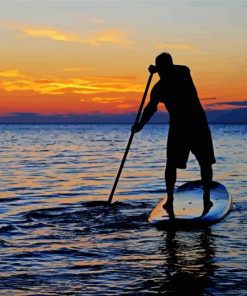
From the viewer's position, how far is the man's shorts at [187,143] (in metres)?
8.42

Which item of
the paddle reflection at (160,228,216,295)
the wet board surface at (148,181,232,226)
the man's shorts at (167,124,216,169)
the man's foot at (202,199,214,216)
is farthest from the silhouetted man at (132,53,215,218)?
the paddle reflection at (160,228,216,295)

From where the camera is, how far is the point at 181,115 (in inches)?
330

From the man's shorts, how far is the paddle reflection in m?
1.11

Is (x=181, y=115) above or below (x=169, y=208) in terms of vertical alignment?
above

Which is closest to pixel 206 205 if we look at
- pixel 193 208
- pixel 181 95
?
pixel 193 208

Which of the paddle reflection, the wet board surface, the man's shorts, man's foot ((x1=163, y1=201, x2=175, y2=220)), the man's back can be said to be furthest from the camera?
man's foot ((x1=163, y1=201, x2=175, y2=220))

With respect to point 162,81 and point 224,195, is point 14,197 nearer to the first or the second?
point 224,195

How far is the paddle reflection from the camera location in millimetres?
5508

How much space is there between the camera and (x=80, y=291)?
17.7ft

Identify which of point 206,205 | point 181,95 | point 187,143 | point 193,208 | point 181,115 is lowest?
point 193,208

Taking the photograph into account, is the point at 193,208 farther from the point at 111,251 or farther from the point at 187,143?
the point at 111,251

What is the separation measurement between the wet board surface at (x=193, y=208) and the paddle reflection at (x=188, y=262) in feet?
1.07

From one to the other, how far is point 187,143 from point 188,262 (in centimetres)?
253

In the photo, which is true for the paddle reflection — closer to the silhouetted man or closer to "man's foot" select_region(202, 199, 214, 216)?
"man's foot" select_region(202, 199, 214, 216)
